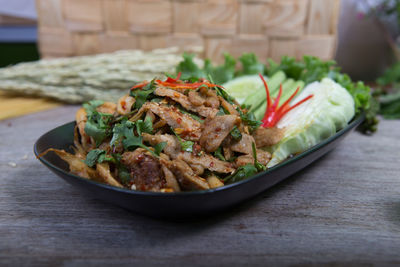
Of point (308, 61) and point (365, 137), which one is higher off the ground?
point (308, 61)

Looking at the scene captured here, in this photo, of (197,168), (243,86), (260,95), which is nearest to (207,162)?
(197,168)

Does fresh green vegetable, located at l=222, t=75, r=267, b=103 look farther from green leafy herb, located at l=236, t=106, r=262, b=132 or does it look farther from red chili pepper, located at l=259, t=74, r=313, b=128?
green leafy herb, located at l=236, t=106, r=262, b=132

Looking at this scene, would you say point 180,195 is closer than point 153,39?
Yes

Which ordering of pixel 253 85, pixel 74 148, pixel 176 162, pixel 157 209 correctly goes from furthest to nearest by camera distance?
pixel 253 85 < pixel 74 148 < pixel 176 162 < pixel 157 209

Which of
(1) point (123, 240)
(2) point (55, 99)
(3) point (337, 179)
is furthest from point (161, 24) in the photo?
(1) point (123, 240)

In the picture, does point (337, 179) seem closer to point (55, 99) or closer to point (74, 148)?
point (74, 148)

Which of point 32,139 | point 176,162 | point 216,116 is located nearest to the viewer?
point 176,162

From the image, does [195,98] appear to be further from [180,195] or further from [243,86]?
[243,86]

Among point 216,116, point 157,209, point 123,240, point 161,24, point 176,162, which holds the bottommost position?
point 123,240
